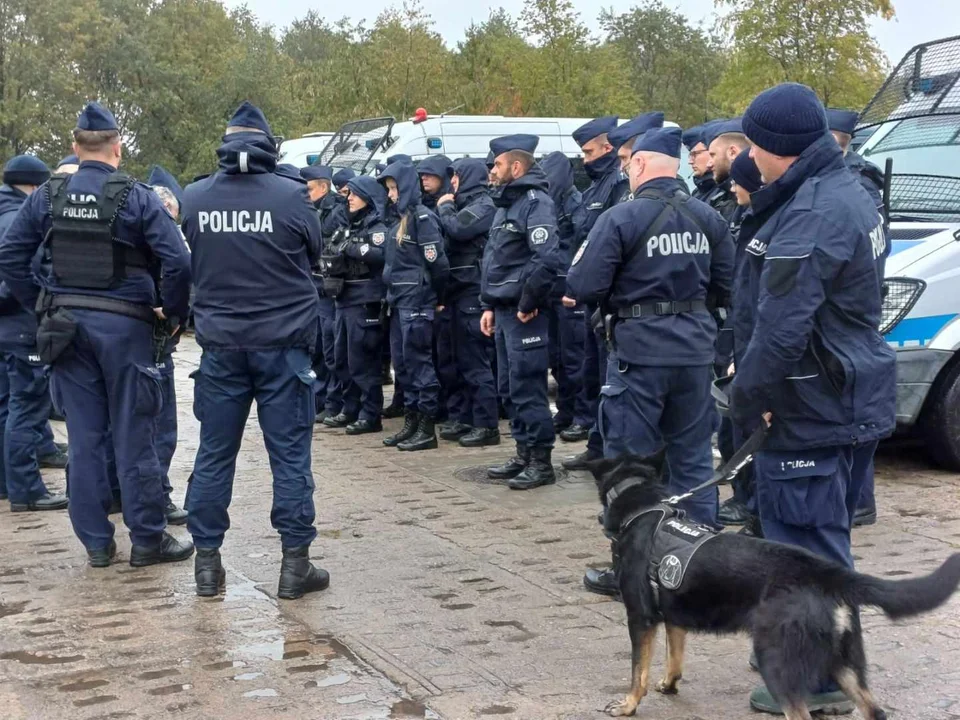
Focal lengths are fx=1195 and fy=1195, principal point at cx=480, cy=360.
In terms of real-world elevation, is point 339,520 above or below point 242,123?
below

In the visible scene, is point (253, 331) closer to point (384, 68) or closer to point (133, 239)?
point (133, 239)

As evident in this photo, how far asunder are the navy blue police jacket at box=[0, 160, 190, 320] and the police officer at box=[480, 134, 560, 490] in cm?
230

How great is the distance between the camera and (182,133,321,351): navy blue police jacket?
5.32 meters

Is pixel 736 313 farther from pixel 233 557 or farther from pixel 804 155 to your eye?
pixel 233 557

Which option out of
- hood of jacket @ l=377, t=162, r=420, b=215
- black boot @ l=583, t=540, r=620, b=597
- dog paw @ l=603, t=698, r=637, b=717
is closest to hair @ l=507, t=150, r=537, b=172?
hood of jacket @ l=377, t=162, r=420, b=215

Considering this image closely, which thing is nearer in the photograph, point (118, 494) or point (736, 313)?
point (736, 313)

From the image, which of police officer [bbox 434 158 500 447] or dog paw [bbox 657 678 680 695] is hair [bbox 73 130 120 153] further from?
dog paw [bbox 657 678 680 695]

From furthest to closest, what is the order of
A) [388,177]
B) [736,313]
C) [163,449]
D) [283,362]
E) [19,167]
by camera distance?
1. [388,177]
2. [19,167]
3. [163,449]
4. [283,362]
5. [736,313]

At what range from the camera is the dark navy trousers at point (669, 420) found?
534cm

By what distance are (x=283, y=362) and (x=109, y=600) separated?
136cm

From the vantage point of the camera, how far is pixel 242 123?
5.48 m

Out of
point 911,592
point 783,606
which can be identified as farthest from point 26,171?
point 911,592

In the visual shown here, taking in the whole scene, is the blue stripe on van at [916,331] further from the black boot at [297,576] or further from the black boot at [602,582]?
the black boot at [297,576]

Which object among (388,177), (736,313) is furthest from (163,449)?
(736,313)
